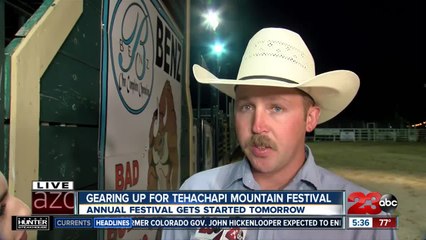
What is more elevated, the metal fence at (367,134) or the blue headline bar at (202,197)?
the metal fence at (367,134)

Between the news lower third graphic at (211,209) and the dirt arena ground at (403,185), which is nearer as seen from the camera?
the news lower third graphic at (211,209)

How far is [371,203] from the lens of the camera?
1.82m

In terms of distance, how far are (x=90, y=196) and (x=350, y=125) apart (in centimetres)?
4849

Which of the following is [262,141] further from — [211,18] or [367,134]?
[367,134]

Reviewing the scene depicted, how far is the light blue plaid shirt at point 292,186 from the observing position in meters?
1.75

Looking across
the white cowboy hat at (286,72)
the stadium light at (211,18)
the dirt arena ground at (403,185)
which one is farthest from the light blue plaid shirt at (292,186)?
the stadium light at (211,18)

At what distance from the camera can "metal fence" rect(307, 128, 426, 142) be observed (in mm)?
37250

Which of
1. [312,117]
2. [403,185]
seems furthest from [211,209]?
[403,185]

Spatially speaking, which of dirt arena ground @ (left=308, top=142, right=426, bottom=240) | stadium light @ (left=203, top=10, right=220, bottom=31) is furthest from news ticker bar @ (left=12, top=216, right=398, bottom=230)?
stadium light @ (left=203, top=10, right=220, bottom=31)

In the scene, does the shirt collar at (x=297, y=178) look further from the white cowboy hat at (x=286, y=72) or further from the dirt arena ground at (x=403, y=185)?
the dirt arena ground at (x=403, y=185)

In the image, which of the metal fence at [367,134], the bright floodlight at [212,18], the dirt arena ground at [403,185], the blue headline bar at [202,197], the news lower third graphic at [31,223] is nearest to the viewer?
the news lower third graphic at [31,223]

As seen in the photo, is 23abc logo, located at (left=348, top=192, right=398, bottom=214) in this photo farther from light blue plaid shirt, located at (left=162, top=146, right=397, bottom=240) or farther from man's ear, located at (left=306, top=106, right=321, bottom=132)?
man's ear, located at (left=306, top=106, right=321, bottom=132)

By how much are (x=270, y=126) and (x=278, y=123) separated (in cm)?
4

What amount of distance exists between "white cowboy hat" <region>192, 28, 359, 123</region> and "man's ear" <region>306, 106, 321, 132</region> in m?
0.05
